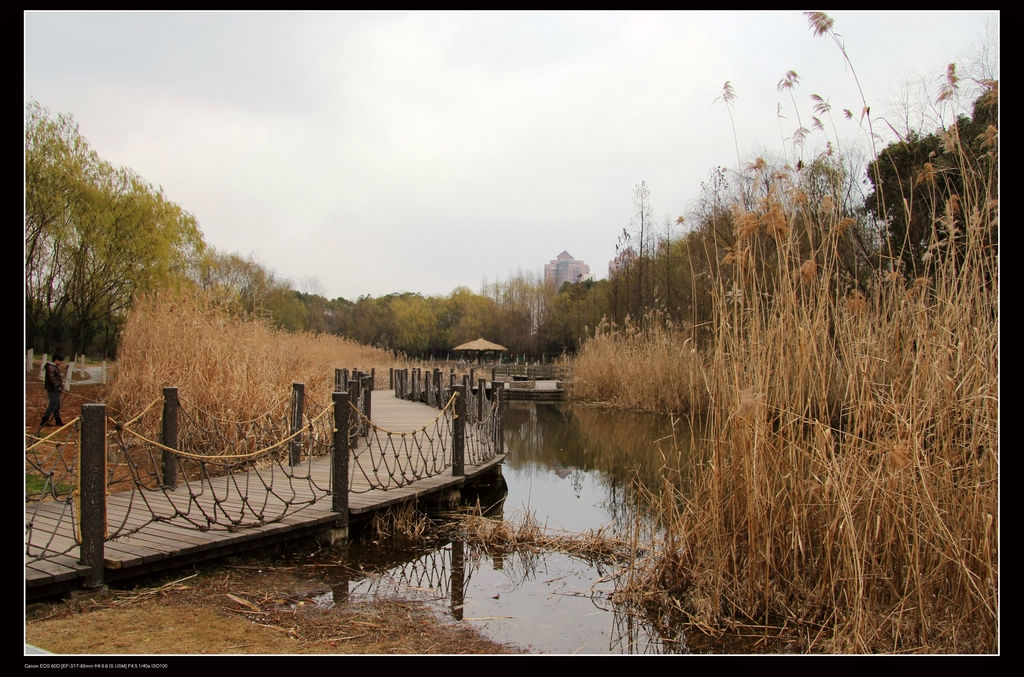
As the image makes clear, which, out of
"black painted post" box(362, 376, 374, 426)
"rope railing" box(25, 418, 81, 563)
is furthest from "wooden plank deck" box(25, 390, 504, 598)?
"black painted post" box(362, 376, 374, 426)

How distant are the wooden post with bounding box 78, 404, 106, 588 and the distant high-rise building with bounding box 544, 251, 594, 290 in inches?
1466

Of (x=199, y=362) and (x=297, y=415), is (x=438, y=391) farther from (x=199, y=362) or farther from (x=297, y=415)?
(x=297, y=415)

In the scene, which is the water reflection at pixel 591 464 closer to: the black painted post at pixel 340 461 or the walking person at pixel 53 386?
the black painted post at pixel 340 461

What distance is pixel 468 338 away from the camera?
39938mm

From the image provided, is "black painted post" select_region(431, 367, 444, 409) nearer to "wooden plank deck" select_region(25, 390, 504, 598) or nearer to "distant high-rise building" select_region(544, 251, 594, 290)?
"wooden plank deck" select_region(25, 390, 504, 598)

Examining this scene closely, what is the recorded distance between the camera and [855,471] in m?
3.07

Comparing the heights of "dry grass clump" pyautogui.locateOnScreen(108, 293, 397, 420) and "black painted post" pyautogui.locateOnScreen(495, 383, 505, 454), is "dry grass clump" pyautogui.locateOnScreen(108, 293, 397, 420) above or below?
above

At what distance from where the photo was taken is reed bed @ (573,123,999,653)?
9.23 ft

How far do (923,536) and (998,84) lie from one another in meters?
1.89

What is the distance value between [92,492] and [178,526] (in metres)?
0.89

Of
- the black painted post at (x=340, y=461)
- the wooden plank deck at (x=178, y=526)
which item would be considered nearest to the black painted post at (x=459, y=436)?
the wooden plank deck at (x=178, y=526)

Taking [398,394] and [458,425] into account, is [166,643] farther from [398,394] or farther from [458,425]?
[398,394]
